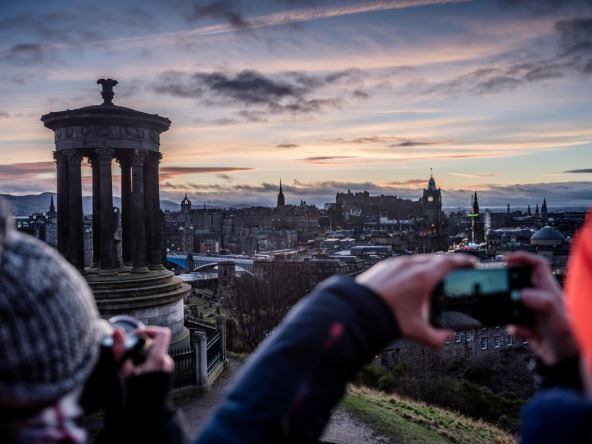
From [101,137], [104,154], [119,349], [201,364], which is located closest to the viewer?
[119,349]

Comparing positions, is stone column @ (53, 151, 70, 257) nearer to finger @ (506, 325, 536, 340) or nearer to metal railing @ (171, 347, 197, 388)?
metal railing @ (171, 347, 197, 388)

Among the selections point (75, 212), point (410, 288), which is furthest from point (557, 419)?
point (75, 212)

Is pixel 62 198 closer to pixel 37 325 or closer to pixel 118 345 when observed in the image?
pixel 118 345

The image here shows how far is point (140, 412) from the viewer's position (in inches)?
61.9

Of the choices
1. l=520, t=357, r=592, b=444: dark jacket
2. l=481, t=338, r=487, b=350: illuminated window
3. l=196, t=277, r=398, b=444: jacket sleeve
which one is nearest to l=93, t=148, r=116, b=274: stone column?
l=196, t=277, r=398, b=444: jacket sleeve

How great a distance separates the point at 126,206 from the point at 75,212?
70.6 inches

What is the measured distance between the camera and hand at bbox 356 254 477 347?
1.16 metres

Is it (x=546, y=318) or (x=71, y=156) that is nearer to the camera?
(x=546, y=318)

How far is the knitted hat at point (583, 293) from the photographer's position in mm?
1103

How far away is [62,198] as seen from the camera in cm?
1812

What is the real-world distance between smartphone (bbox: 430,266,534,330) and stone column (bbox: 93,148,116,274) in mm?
16896

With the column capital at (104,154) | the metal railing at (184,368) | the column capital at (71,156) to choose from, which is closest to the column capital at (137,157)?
the column capital at (104,154)

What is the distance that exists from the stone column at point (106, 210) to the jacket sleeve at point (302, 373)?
1703 cm

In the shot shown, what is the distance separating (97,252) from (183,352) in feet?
18.9
